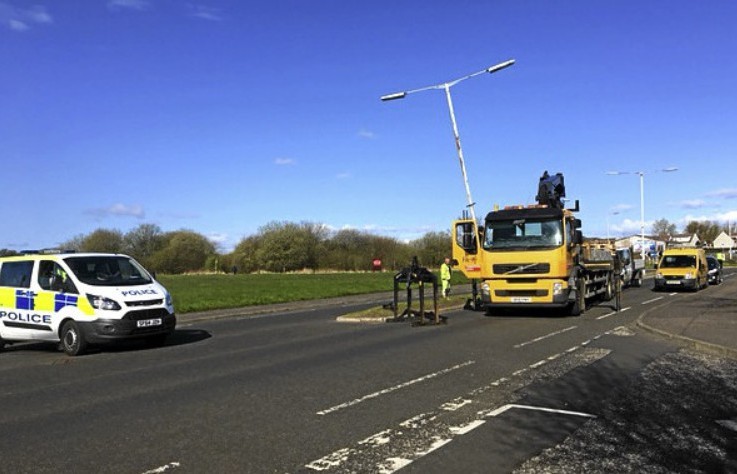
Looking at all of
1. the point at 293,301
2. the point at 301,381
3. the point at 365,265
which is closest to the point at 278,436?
the point at 301,381

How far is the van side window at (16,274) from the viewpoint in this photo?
41.9 feet

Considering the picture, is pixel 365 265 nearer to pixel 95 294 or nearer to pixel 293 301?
pixel 293 301

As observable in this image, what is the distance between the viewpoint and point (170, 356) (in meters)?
11.7

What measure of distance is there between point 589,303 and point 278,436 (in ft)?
61.1

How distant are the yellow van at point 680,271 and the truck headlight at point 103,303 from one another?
2584 cm

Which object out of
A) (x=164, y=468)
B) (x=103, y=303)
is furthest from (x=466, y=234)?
(x=164, y=468)

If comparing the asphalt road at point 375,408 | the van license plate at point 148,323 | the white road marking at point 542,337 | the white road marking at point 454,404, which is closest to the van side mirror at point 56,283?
the asphalt road at point 375,408

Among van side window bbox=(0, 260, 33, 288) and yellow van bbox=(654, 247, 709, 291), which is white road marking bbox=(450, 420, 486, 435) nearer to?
van side window bbox=(0, 260, 33, 288)

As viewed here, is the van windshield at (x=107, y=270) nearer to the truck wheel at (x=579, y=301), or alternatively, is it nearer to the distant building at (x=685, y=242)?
the truck wheel at (x=579, y=301)

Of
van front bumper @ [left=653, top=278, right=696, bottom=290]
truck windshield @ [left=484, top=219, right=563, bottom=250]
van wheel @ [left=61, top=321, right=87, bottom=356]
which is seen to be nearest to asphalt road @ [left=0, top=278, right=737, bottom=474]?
van wheel @ [left=61, top=321, right=87, bottom=356]

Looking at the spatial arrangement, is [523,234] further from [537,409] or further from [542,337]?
[537,409]

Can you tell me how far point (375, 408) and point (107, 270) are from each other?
7.74 meters

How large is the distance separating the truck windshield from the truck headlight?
1016 cm

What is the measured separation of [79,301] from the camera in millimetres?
11828
